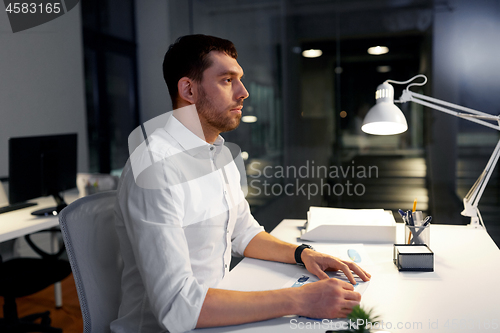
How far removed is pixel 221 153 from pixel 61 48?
2.92 meters

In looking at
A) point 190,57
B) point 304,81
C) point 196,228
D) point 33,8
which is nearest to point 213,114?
point 190,57

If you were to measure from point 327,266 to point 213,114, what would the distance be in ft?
1.93

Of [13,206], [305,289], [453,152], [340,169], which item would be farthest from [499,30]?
[13,206]

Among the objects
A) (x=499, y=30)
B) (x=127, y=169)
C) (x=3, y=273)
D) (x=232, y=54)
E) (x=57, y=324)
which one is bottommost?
(x=57, y=324)

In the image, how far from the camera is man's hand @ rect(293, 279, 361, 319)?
0.93 metres

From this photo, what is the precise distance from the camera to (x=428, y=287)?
1.14 m

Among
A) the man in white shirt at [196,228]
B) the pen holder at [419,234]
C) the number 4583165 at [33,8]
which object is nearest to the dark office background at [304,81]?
the number 4583165 at [33,8]

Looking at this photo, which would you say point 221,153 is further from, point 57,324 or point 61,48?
point 61,48

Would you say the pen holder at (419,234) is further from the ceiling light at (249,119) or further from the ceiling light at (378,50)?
the ceiling light at (249,119)

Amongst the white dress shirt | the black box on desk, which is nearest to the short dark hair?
the white dress shirt

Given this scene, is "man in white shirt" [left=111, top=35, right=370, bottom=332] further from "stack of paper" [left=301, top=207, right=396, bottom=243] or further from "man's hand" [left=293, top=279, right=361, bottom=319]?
"stack of paper" [left=301, top=207, right=396, bottom=243]

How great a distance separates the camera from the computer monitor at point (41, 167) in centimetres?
225

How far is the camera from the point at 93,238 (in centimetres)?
117

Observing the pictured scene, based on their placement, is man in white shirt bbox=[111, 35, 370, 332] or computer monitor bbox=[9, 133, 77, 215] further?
computer monitor bbox=[9, 133, 77, 215]
